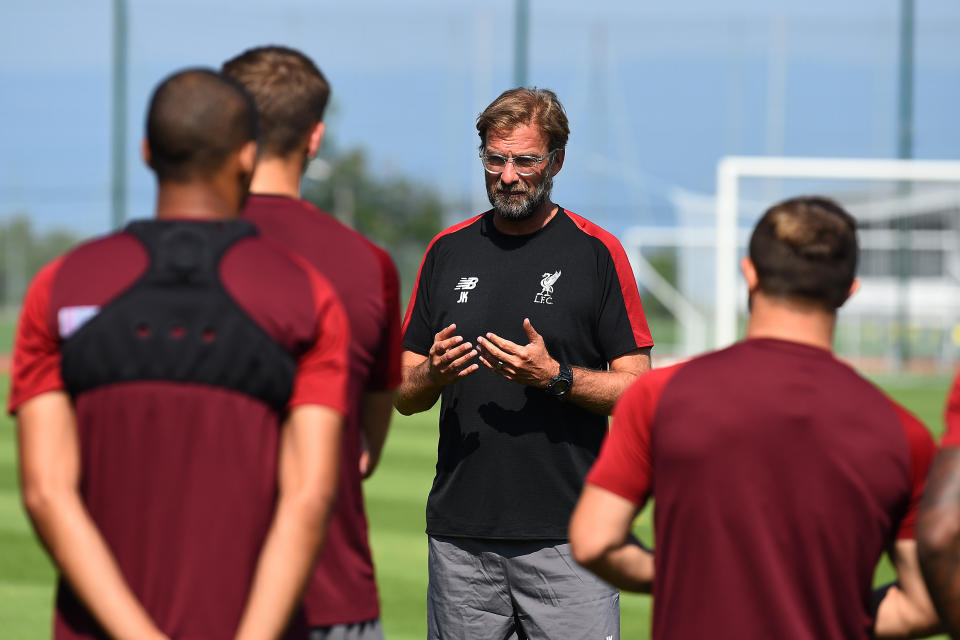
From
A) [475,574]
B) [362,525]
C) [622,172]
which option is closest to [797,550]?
[362,525]

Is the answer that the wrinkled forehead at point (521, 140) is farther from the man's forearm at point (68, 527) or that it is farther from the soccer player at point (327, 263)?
the man's forearm at point (68, 527)

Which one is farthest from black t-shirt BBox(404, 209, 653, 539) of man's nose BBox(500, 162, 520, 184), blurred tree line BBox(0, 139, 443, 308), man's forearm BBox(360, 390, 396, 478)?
blurred tree line BBox(0, 139, 443, 308)

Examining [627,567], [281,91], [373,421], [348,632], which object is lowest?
[348,632]

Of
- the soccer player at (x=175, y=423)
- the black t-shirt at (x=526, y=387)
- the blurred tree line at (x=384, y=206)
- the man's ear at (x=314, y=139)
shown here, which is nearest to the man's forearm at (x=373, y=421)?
the soccer player at (x=175, y=423)

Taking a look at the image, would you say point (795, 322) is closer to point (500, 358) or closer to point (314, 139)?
point (314, 139)

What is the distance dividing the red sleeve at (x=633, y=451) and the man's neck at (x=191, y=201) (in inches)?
35.1

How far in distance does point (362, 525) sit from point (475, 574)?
1334mm

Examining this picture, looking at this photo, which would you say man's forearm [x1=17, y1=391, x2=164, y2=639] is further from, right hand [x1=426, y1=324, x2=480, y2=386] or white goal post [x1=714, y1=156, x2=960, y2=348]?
white goal post [x1=714, y1=156, x2=960, y2=348]

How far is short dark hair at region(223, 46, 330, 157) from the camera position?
2.54 metres

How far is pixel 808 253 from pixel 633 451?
52cm

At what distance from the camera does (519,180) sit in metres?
4.02

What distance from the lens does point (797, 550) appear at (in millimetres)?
2217

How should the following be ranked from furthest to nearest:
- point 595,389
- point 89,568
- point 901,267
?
point 901,267 < point 595,389 < point 89,568

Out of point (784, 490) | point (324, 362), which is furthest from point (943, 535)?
point (324, 362)
